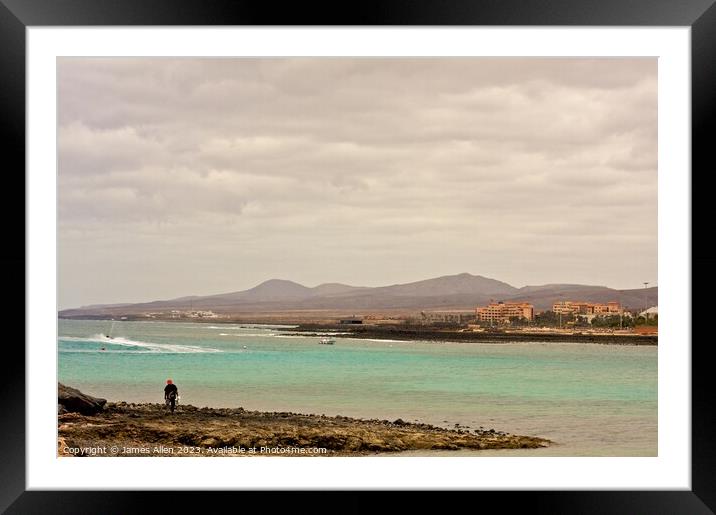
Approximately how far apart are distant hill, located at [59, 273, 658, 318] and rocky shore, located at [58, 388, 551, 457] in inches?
68.4

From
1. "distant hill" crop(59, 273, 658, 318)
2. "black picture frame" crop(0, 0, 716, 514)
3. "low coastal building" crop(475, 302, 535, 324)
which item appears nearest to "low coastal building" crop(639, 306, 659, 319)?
"distant hill" crop(59, 273, 658, 318)

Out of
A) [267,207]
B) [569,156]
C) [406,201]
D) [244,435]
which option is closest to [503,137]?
[569,156]

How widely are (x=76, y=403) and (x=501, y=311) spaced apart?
6.36 metres

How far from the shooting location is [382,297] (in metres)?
9.34

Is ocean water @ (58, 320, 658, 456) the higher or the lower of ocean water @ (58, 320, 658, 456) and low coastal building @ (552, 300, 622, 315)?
the lower

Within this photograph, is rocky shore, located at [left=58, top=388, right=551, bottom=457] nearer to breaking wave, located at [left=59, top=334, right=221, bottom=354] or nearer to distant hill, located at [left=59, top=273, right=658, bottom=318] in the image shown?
distant hill, located at [left=59, top=273, right=658, bottom=318]

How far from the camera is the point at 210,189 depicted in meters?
8.71

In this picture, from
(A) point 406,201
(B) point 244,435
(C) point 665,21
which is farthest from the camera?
(A) point 406,201

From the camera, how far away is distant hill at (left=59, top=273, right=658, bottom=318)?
30.1 ft

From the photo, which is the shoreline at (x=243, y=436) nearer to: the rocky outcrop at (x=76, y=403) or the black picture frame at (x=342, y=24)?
the rocky outcrop at (x=76, y=403)

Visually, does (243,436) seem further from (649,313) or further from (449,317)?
(649,313)

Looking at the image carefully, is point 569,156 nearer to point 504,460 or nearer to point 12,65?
point 504,460

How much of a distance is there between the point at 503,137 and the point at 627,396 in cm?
433

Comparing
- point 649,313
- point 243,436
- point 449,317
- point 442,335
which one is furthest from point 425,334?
point 243,436
